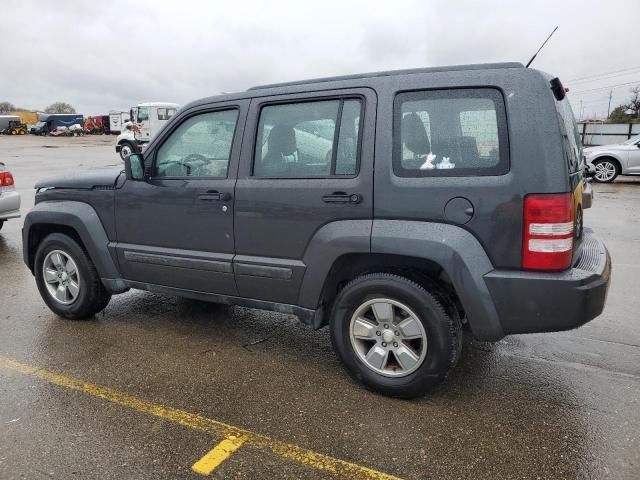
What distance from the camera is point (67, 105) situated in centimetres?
8619

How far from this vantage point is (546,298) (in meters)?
2.77

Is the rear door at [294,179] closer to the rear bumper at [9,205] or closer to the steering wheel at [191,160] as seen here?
the steering wheel at [191,160]

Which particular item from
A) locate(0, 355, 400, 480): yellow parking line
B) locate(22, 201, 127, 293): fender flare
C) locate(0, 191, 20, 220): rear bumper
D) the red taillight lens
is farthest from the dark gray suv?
the red taillight lens

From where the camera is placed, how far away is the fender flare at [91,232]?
424 cm

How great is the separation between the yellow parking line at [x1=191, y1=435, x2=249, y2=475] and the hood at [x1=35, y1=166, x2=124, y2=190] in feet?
7.65

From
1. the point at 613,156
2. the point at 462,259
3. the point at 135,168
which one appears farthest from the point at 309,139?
the point at 613,156

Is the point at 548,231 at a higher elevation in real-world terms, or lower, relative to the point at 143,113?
lower

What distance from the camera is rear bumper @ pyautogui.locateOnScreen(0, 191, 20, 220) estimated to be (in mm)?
7922

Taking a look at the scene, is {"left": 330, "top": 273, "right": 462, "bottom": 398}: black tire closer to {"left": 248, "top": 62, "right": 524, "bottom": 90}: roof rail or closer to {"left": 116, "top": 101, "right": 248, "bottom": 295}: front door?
{"left": 116, "top": 101, "right": 248, "bottom": 295}: front door

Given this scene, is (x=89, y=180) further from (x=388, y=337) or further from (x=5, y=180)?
(x=5, y=180)

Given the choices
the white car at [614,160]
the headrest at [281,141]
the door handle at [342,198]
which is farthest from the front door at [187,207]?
the white car at [614,160]

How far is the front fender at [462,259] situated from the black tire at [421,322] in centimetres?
17

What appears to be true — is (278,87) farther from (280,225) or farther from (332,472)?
(332,472)

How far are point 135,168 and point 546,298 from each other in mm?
2954
